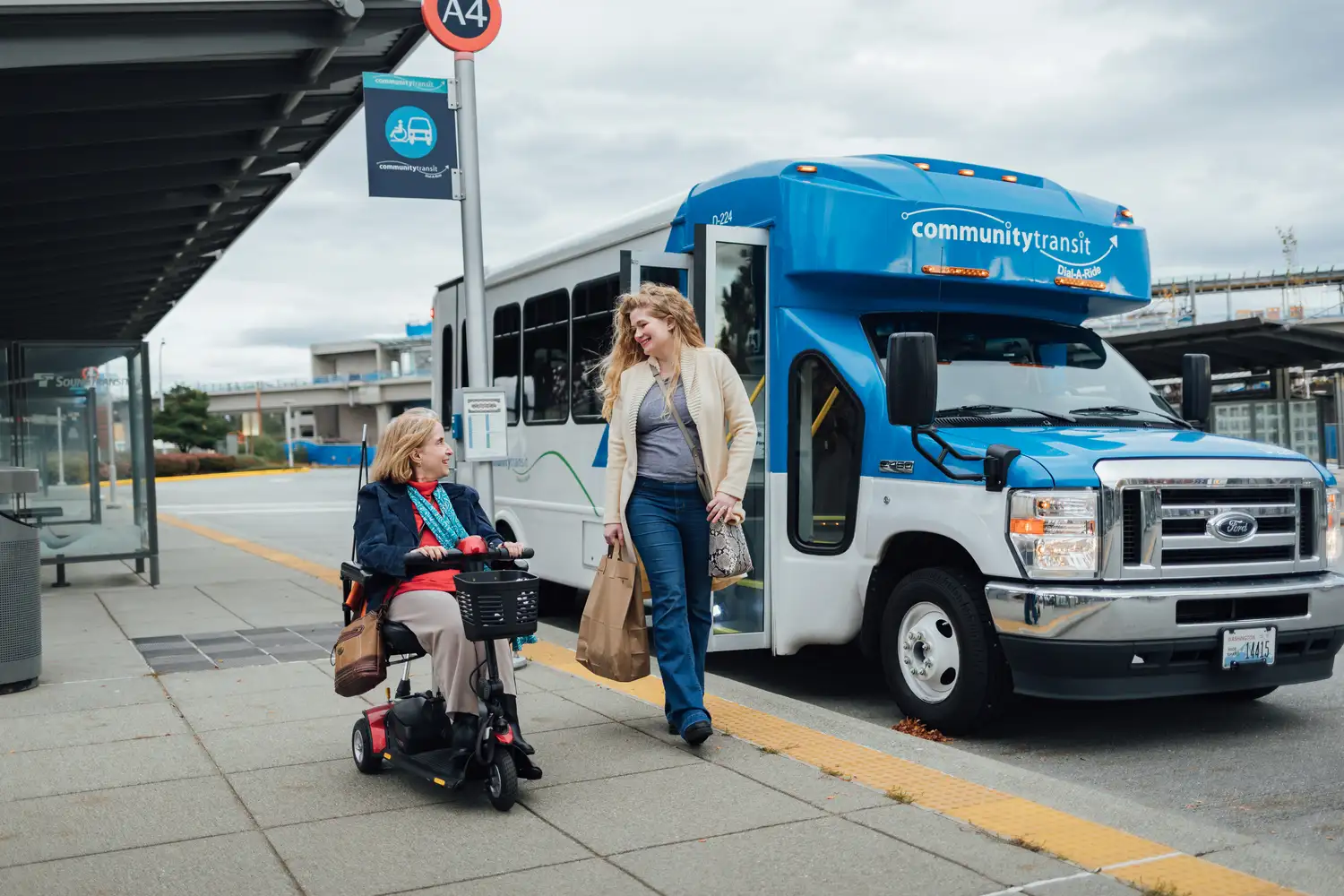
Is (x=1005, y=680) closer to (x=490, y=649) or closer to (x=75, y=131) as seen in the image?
(x=490, y=649)

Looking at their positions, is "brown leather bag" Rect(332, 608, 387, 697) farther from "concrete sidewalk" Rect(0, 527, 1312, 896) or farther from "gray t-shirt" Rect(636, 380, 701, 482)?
"gray t-shirt" Rect(636, 380, 701, 482)

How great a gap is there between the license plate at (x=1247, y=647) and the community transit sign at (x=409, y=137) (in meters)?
4.94

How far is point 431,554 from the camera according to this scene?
4.76m

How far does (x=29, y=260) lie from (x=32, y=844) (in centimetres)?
1421

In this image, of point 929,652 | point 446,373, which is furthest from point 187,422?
point 929,652

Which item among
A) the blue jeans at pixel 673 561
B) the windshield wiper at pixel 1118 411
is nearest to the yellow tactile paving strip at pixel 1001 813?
the blue jeans at pixel 673 561

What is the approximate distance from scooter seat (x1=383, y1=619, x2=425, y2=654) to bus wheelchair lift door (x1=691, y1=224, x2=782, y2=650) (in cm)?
231

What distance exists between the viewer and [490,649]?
473 centimetres

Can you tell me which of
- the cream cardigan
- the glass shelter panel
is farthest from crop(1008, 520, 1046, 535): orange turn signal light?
the glass shelter panel

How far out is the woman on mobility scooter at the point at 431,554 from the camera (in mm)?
4832

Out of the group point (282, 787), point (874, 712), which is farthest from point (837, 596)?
point (282, 787)

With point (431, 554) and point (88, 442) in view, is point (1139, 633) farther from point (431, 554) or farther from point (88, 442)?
point (88, 442)

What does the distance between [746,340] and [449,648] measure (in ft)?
9.74

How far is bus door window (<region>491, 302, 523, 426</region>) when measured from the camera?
33.6ft
